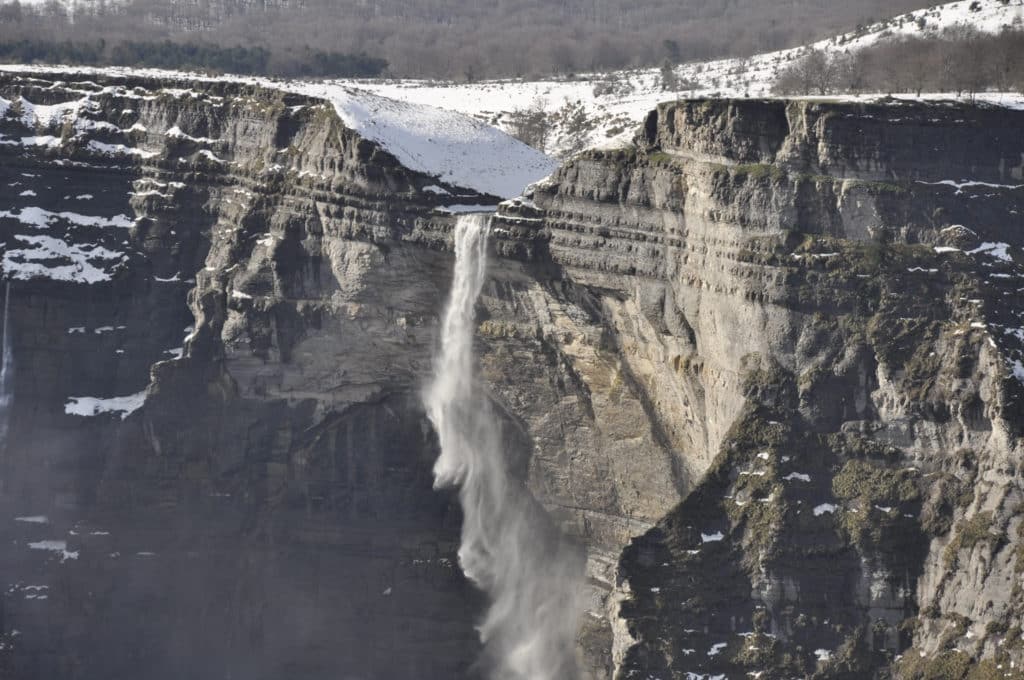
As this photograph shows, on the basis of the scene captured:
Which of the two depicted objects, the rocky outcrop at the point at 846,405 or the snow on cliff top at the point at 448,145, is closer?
the rocky outcrop at the point at 846,405

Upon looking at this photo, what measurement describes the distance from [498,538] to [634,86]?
30383 mm

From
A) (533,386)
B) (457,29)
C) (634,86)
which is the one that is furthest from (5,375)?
(457,29)

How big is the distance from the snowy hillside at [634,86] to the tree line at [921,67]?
4.96 feet

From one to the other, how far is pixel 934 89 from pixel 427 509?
2152 centimetres

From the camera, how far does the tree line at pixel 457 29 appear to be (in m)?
118

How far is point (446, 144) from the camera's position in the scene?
3265 inches

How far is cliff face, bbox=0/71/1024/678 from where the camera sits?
68938 millimetres

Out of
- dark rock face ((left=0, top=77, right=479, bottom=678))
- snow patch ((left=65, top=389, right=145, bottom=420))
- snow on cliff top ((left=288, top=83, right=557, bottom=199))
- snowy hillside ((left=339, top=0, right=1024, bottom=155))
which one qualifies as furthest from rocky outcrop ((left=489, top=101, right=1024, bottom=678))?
snow patch ((left=65, top=389, right=145, bottom=420))

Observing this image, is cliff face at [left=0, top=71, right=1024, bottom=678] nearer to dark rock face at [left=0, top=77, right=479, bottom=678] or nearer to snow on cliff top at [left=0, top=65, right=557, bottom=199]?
dark rock face at [left=0, top=77, right=479, bottom=678]

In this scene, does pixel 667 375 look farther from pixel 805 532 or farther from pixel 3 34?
pixel 3 34

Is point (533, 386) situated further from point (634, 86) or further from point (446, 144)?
A: point (634, 86)

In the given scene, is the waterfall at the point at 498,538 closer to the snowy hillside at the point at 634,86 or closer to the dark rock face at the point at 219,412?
the dark rock face at the point at 219,412

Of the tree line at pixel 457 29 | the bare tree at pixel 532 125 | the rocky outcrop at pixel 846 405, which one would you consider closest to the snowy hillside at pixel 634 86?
the bare tree at pixel 532 125

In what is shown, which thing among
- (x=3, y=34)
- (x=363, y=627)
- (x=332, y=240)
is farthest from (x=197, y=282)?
(x=3, y=34)
